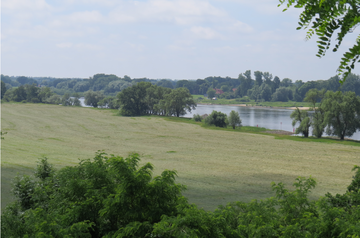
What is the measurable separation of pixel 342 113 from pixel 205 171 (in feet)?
108

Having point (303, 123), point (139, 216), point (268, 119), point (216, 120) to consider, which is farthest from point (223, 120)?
point (139, 216)

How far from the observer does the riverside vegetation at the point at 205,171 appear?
7.54 meters

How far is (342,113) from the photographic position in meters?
50.9

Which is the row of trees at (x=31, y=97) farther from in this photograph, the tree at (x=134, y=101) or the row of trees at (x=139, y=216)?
the row of trees at (x=139, y=216)

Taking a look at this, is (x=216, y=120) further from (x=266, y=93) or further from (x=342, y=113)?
(x=266, y=93)

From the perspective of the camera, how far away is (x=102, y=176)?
943cm

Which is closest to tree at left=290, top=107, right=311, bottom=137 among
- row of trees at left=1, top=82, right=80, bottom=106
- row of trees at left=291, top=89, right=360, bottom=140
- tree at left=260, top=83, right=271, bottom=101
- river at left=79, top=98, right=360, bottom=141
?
row of trees at left=291, top=89, right=360, bottom=140

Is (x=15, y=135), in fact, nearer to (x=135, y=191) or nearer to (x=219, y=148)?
(x=219, y=148)

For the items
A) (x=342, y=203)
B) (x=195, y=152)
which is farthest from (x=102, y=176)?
(x=195, y=152)

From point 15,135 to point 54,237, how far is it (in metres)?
46.5

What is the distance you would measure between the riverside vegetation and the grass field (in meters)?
Answer: 0.08

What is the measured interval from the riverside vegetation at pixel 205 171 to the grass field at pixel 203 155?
79 mm

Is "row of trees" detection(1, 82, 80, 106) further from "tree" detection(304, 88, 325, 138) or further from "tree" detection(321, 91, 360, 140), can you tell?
"tree" detection(321, 91, 360, 140)

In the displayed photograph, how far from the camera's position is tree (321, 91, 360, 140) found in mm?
50469
